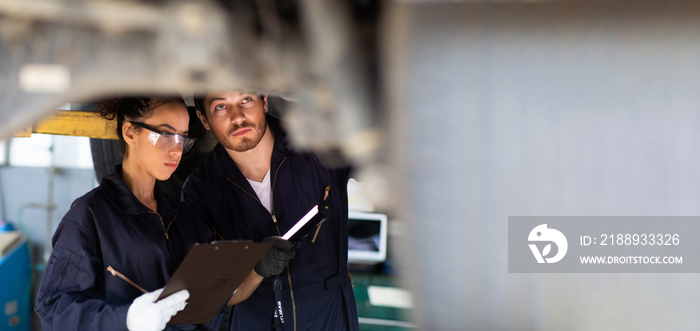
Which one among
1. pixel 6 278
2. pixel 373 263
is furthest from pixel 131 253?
pixel 6 278

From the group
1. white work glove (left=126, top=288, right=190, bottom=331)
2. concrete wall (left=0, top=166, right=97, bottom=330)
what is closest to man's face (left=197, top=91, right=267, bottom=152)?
white work glove (left=126, top=288, right=190, bottom=331)

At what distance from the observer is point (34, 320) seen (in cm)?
406

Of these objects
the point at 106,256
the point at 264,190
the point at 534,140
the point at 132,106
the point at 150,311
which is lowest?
the point at 150,311

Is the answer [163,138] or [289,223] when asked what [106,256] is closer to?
[163,138]

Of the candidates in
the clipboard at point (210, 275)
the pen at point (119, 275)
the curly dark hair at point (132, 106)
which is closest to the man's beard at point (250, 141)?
the curly dark hair at point (132, 106)

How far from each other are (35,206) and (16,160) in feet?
1.31

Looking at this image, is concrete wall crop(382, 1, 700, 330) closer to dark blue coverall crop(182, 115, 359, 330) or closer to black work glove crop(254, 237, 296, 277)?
black work glove crop(254, 237, 296, 277)

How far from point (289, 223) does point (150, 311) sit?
0.62m

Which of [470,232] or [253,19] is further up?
[253,19]

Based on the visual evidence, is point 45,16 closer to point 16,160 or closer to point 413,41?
point 413,41

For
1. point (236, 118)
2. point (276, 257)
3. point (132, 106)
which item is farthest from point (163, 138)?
point (276, 257)

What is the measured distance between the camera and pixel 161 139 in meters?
1.54

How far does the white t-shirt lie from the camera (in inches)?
75.9

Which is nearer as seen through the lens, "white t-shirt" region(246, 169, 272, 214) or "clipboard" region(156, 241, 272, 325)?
"clipboard" region(156, 241, 272, 325)
